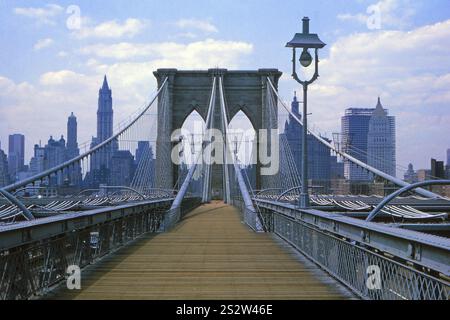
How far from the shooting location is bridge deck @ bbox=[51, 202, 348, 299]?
7.60 metres

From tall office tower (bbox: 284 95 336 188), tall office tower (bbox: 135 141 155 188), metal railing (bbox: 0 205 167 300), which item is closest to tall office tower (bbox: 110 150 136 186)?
tall office tower (bbox: 135 141 155 188)

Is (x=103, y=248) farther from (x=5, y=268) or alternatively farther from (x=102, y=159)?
(x=102, y=159)

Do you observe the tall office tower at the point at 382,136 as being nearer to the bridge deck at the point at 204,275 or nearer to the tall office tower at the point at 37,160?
the tall office tower at the point at 37,160

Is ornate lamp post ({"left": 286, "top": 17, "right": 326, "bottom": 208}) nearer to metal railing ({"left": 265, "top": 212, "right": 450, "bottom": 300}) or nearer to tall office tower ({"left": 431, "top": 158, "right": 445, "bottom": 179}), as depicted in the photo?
metal railing ({"left": 265, "top": 212, "right": 450, "bottom": 300})

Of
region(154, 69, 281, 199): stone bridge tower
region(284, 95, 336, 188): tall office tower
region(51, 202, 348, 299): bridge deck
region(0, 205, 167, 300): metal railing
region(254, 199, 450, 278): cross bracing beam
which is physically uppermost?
region(154, 69, 281, 199): stone bridge tower

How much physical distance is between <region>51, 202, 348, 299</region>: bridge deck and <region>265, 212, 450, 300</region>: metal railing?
9.4 inches

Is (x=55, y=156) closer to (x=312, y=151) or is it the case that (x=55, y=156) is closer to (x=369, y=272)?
(x=312, y=151)

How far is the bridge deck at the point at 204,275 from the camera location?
7602 mm

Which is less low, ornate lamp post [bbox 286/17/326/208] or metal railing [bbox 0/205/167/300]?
ornate lamp post [bbox 286/17/326/208]

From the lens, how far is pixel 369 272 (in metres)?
7.02

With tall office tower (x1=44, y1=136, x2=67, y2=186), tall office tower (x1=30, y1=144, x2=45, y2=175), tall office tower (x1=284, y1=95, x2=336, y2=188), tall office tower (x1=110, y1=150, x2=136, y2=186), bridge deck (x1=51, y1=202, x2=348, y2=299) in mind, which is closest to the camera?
bridge deck (x1=51, y1=202, x2=348, y2=299)

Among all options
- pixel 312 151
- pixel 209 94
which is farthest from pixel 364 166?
pixel 209 94

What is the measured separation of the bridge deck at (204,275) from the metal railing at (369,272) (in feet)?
0.78

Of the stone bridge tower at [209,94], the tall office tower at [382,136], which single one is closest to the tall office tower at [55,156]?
the stone bridge tower at [209,94]
